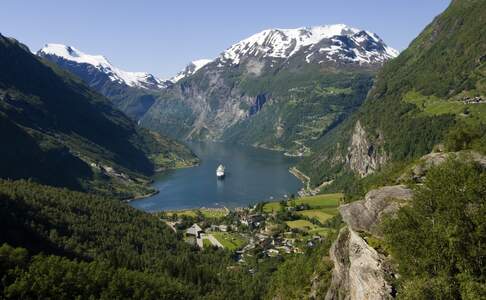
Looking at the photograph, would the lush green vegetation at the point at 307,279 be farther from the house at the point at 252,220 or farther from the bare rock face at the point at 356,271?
the house at the point at 252,220

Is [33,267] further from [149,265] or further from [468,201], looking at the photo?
[468,201]

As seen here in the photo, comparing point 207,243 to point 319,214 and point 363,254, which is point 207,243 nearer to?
point 319,214

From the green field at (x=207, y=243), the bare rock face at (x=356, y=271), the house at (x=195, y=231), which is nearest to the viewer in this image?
the bare rock face at (x=356, y=271)

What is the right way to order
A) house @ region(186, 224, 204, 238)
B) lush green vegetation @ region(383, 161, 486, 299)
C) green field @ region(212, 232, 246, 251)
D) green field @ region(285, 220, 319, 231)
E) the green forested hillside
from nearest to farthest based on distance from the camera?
1. lush green vegetation @ region(383, 161, 486, 299)
2. the green forested hillside
3. green field @ region(212, 232, 246, 251)
4. green field @ region(285, 220, 319, 231)
5. house @ region(186, 224, 204, 238)

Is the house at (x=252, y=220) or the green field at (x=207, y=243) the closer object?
the green field at (x=207, y=243)

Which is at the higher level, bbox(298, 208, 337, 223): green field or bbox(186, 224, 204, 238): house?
bbox(298, 208, 337, 223): green field

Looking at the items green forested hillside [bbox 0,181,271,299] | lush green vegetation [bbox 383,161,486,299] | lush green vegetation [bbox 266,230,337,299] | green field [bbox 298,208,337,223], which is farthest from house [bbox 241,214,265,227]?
lush green vegetation [bbox 383,161,486,299]

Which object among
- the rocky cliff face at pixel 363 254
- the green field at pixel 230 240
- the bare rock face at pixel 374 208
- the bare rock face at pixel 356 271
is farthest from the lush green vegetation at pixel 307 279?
the green field at pixel 230 240

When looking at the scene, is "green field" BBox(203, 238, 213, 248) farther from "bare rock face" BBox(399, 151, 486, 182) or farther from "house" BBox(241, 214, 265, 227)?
"bare rock face" BBox(399, 151, 486, 182)
